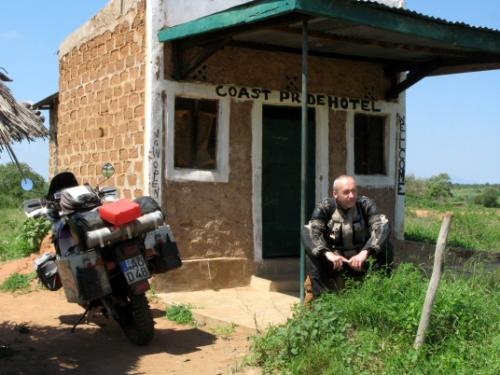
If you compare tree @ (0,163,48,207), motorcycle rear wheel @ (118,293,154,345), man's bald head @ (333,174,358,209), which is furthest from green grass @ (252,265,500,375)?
tree @ (0,163,48,207)

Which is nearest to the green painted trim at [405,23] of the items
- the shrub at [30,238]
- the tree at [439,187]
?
the shrub at [30,238]

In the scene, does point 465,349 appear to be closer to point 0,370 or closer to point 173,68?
point 0,370

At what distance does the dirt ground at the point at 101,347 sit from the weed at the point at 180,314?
0.09 m

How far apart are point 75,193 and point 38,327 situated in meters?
1.69

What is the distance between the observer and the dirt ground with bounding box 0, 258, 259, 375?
5.09 m

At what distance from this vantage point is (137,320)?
5461 millimetres

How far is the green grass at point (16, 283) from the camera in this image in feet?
26.7

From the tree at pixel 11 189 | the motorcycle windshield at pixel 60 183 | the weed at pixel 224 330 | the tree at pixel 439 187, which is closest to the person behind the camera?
the motorcycle windshield at pixel 60 183

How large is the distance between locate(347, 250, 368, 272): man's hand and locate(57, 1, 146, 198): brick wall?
3.32 m

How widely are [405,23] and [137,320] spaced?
388 centimetres

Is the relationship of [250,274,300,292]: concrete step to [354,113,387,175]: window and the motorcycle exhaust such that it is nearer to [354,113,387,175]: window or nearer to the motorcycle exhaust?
[354,113,387,175]: window

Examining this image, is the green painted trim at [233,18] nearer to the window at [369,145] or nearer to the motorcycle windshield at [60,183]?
the motorcycle windshield at [60,183]

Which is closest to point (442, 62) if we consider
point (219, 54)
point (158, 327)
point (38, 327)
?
point (219, 54)

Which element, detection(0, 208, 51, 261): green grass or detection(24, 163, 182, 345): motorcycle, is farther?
detection(0, 208, 51, 261): green grass
